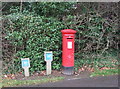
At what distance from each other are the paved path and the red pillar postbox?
50 centimetres

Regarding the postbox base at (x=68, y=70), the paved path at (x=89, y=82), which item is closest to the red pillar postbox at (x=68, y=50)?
the postbox base at (x=68, y=70)

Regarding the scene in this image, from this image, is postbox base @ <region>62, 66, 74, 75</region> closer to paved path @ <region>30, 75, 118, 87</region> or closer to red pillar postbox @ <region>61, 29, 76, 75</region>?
red pillar postbox @ <region>61, 29, 76, 75</region>

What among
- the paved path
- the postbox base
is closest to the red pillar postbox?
the postbox base

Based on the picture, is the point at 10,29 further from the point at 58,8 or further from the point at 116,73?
the point at 116,73

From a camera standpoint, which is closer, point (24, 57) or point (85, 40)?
point (24, 57)

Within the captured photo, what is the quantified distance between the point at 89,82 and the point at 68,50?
1280mm

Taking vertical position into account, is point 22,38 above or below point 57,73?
above

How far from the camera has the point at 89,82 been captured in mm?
3984

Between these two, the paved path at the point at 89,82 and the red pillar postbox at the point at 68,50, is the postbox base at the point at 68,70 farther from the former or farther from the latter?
the paved path at the point at 89,82

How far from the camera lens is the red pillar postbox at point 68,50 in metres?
4.48

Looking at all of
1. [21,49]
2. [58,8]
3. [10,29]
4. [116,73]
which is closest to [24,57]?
[21,49]

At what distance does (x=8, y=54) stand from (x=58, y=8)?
8.86 ft

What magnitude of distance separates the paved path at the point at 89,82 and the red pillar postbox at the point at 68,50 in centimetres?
50

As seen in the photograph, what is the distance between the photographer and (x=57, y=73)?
489 cm
